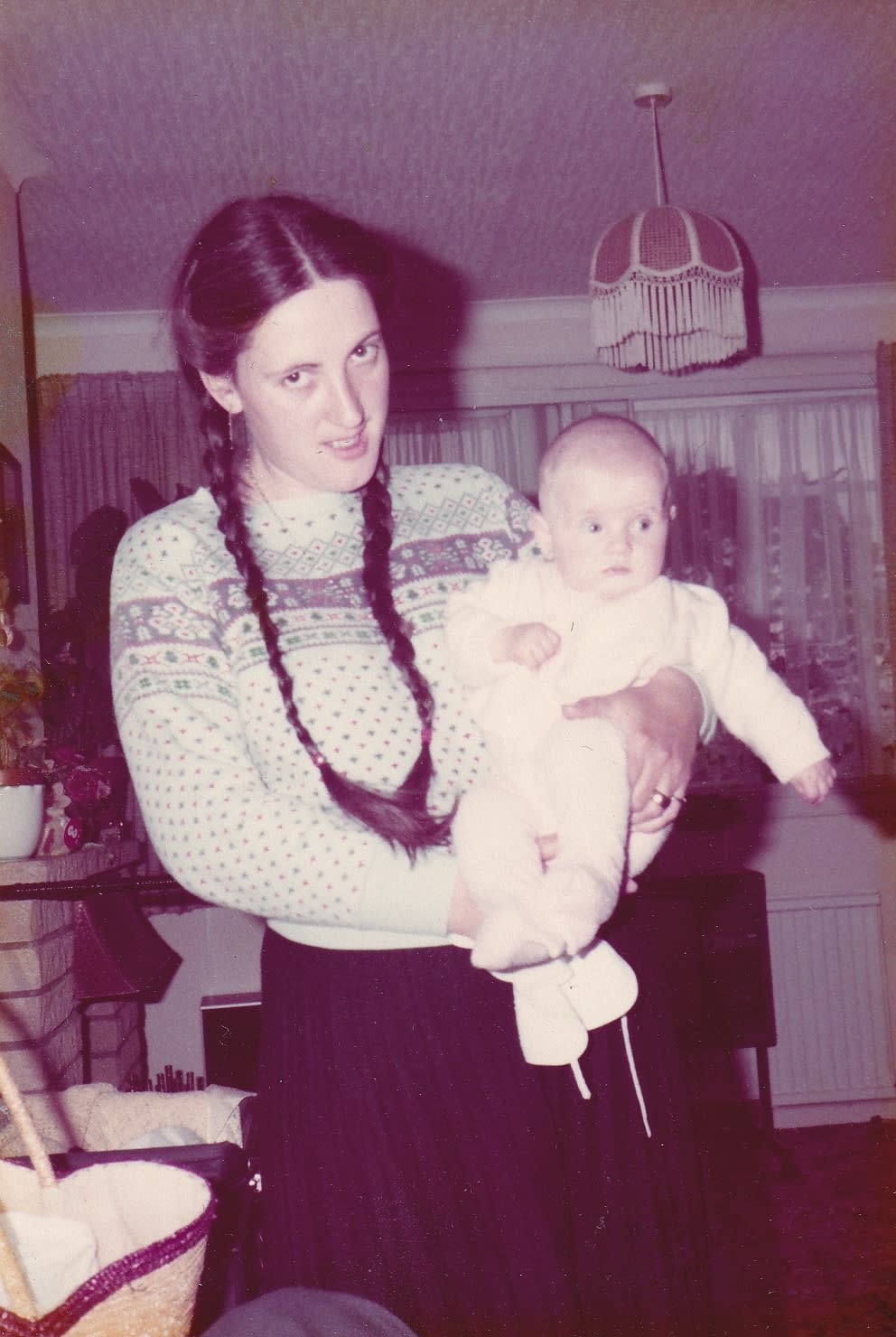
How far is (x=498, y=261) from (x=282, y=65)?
4.50 feet

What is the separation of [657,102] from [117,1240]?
279cm

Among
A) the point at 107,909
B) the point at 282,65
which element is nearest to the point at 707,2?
the point at 282,65

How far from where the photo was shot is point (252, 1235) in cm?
128

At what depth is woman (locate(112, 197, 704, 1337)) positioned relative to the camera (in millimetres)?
887

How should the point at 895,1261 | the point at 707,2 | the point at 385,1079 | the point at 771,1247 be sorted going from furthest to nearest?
1. the point at 771,1247
2. the point at 895,1261
3. the point at 707,2
4. the point at 385,1079

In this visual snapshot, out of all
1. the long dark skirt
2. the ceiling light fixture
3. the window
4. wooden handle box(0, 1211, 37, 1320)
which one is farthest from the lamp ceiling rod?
wooden handle box(0, 1211, 37, 1320)

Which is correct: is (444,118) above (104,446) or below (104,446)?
above

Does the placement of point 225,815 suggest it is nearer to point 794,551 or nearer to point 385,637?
point 385,637

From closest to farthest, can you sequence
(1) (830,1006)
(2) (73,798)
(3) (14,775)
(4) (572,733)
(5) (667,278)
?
(4) (572,733) < (3) (14,775) < (5) (667,278) < (2) (73,798) < (1) (830,1006)

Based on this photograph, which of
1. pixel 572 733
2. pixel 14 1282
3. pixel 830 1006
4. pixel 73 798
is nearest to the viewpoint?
pixel 14 1282

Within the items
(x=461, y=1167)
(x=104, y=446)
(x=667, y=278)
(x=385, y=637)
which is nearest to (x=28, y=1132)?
(x=461, y=1167)

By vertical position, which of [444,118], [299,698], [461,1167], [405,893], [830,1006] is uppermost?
[444,118]

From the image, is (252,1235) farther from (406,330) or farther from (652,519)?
(406,330)

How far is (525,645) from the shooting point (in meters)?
0.94
